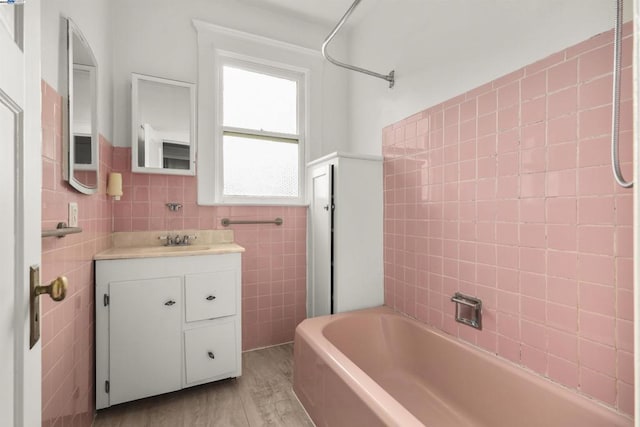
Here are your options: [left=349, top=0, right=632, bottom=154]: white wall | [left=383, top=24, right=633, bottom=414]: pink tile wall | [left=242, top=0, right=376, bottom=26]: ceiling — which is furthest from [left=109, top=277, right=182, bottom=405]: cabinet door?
[left=242, top=0, right=376, bottom=26]: ceiling

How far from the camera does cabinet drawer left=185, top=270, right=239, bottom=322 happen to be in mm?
1687

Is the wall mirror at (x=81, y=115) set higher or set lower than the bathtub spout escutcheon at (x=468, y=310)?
higher

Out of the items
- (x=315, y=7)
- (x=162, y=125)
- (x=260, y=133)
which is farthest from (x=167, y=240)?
(x=315, y=7)

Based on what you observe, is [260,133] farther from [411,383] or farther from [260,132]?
[411,383]

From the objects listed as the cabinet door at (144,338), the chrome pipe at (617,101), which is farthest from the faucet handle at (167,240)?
the chrome pipe at (617,101)

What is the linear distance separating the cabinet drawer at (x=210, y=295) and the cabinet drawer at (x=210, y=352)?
86 millimetres

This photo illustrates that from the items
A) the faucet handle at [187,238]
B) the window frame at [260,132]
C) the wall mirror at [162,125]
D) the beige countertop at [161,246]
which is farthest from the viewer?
the window frame at [260,132]

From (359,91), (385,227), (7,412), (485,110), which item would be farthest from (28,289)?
(359,91)

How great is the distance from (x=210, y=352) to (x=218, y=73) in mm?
1992

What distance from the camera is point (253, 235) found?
2275 millimetres

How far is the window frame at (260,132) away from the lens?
7.20ft

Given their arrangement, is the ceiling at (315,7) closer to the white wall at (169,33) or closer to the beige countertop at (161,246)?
the white wall at (169,33)

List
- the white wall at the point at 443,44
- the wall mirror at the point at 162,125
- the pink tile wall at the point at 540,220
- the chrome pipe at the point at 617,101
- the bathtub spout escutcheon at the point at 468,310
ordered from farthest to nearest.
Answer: the wall mirror at the point at 162,125 < the bathtub spout escutcheon at the point at 468,310 < the white wall at the point at 443,44 < the pink tile wall at the point at 540,220 < the chrome pipe at the point at 617,101

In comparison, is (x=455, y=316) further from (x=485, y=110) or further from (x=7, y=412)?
(x=7, y=412)
